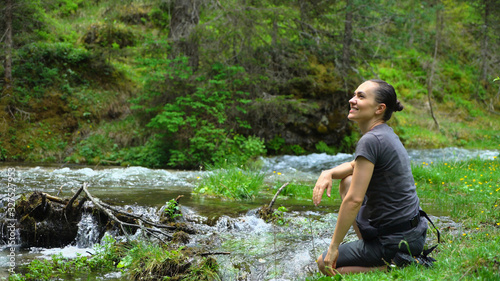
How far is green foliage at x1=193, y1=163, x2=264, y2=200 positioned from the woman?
4.05 metres

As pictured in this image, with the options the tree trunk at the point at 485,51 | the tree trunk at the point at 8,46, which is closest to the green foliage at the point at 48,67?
the tree trunk at the point at 8,46

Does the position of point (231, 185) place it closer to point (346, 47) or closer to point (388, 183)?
point (388, 183)

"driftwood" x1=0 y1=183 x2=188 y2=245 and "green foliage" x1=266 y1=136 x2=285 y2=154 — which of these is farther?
"green foliage" x1=266 y1=136 x2=285 y2=154

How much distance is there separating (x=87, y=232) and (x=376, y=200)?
155 inches

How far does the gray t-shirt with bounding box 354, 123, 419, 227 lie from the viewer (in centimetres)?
296

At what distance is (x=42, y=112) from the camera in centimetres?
1431

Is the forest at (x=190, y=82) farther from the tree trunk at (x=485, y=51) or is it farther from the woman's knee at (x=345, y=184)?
the tree trunk at (x=485, y=51)

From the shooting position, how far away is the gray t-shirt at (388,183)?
296cm

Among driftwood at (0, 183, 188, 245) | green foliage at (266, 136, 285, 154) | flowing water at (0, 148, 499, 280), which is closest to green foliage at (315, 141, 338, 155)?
green foliage at (266, 136, 285, 154)

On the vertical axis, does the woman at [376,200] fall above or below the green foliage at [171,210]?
above

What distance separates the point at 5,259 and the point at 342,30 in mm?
14257

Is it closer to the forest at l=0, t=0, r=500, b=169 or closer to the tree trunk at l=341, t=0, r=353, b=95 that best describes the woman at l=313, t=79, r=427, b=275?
the forest at l=0, t=0, r=500, b=169

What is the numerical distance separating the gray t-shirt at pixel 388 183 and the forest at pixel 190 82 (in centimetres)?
845

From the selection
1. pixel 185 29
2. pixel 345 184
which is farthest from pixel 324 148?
pixel 345 184
